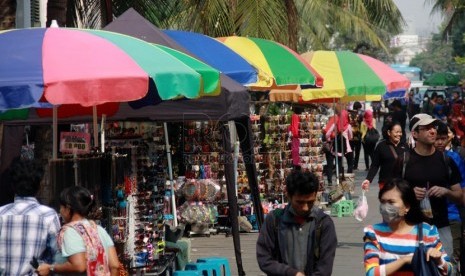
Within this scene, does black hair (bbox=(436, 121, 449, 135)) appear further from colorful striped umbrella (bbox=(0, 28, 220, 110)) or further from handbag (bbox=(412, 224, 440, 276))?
handbag (bbox=(412, 224, 440, 276))

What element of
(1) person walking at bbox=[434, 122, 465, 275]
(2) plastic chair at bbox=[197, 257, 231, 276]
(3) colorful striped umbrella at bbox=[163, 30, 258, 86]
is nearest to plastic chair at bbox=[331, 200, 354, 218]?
(3) colorful striped umbrella at bbox=[163, 30, 258, 86]

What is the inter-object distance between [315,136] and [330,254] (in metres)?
14.2

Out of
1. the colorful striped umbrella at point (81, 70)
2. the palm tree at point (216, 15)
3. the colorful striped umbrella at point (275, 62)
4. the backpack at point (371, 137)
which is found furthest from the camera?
the backpack at point (371, 137)

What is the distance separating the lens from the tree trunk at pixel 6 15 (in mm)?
11516

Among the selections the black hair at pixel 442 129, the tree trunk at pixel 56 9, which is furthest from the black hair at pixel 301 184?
the tree trunk at pixel 56 9

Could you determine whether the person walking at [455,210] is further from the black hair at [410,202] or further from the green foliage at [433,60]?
the green foliage at [433,60]

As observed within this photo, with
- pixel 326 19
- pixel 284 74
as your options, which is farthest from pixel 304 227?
pixel 326 19

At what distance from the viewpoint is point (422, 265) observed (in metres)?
5.93

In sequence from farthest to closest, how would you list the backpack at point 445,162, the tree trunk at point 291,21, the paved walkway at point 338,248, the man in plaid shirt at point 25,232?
the tree trunk at point 291,21
the paved walkway at point 338,248
the backpack at point 445,162
the man in plaid shirt at point 25,232

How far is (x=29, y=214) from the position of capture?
6.85 m

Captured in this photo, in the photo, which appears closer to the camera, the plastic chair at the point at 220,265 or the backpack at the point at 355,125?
the plastic chair at the point at 220,265

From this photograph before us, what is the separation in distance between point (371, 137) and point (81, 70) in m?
22.2

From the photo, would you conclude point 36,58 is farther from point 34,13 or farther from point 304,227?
point 34,13

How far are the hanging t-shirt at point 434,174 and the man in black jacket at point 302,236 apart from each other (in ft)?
8.69
